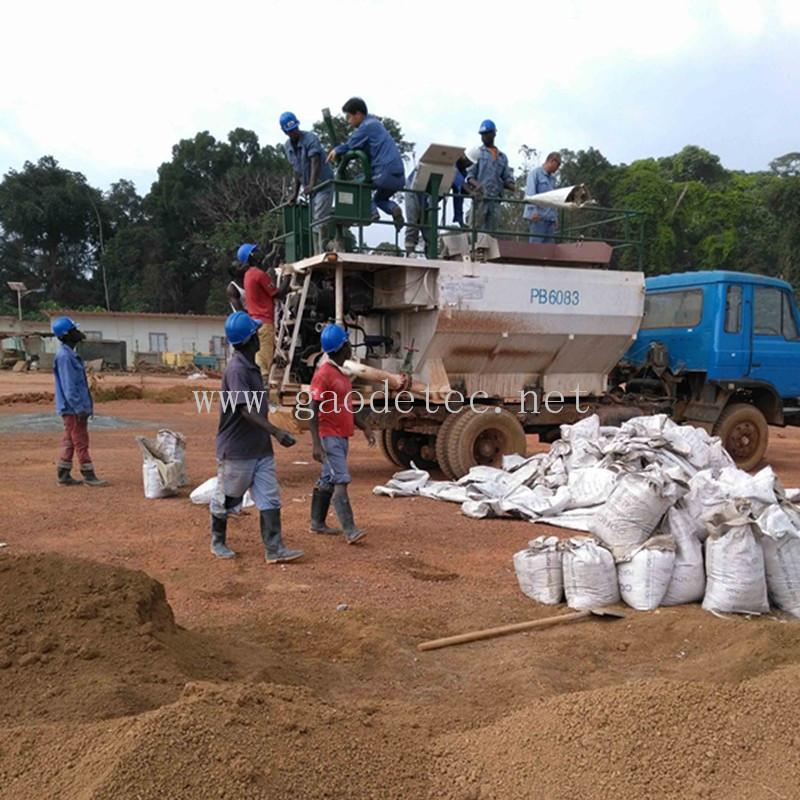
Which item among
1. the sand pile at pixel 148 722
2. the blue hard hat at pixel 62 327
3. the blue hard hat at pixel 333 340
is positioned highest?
the blue hard hat at pixel 62 327

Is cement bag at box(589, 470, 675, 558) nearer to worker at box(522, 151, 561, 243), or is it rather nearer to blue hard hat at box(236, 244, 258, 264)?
worker at box(522, 151, 561, 243)

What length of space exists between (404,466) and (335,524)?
3335mm

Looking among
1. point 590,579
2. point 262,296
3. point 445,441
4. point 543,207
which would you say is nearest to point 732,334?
point 543,207

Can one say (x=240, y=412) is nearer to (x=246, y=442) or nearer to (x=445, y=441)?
(x=246, y=442)

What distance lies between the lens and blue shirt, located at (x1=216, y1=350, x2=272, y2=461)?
18.0 feet

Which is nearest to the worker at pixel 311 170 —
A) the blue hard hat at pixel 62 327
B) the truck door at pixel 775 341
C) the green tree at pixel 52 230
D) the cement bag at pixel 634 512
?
the blue hard hat at pixel 62 327

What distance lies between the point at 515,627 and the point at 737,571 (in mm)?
1361

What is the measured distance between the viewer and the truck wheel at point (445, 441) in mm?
8859

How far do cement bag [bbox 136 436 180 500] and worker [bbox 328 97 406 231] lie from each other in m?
3.40

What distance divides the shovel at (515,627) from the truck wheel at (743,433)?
656 cm

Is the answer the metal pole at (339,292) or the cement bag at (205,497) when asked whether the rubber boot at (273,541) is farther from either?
the metal pole at (339,292)

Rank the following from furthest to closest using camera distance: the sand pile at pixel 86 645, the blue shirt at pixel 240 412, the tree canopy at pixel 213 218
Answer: the tree canopy at pixel 213 218 → the blue shirt at pixel 240 412 → the sand pile at pixel 86 645

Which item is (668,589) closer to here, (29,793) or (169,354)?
(29,793)

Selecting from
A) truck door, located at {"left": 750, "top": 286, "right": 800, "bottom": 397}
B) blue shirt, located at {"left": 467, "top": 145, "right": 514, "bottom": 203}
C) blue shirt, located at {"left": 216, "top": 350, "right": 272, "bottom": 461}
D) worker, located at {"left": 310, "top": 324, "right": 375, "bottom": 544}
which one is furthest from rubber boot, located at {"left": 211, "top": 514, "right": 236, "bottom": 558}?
truck door, located at {"left": 750, "top": 286, "right": 800, "bottom": 397}
